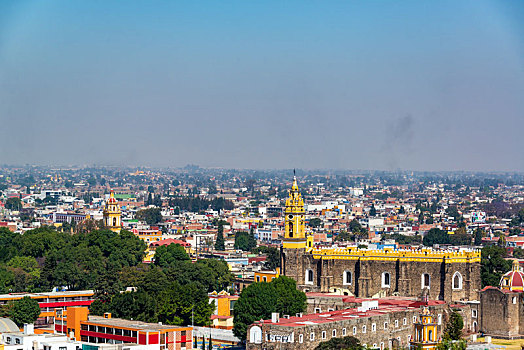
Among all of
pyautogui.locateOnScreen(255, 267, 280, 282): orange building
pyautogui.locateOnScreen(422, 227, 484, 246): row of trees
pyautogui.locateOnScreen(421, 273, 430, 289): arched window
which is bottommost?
pyautogui.locateOnScreen(422, 227, 484, 246): row of trees

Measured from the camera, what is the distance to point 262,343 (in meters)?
35.8

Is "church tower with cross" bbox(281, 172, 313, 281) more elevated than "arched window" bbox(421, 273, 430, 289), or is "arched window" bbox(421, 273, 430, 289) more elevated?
"church tower with cross" bbox(281, 172, 313, 281)

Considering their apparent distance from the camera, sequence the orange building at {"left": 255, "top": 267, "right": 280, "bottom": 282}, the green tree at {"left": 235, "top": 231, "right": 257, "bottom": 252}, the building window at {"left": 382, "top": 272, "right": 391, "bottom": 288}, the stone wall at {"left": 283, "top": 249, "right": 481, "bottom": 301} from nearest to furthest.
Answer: the stone wall at {"left": 283, "top": 249, "right": 481, "bottom": 301}, the building window at {"left": 382, "top": 272, "right": 391, "bottom": 288}, the orange building at {"left": 255, "top": 267, "right": 280, "bottom": 282}, the green tree at {"left": 235, "top": 231, "right": 257, "bottom": 252}

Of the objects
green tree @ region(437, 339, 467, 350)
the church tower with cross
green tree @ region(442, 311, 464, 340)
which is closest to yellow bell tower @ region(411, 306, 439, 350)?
green tree @ region(442, 311, 464, 340)

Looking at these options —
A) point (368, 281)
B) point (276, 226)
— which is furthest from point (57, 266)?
point (276, 226)

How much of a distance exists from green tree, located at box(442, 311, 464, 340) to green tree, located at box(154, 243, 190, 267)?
25.0m

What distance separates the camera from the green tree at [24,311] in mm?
45250

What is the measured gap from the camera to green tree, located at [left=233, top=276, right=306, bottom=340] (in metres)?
42.3

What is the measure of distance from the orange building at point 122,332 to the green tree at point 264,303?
3.92 meters

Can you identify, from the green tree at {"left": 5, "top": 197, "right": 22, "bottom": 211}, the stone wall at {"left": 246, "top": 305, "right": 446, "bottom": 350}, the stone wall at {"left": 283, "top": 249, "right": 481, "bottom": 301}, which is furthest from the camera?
the green tree at {"left": 5, "top": 197, "right": 22, "bottom": 211}

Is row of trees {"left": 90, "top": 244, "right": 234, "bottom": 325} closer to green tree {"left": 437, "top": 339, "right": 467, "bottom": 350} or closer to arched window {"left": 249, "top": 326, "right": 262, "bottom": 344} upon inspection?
arched window {"left": 249, "top": 326, "right": 262, "bottom": 344}

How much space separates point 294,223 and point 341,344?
1614cm

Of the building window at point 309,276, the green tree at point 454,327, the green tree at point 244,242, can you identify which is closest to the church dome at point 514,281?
the green tree at point 454,327

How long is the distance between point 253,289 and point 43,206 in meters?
112
